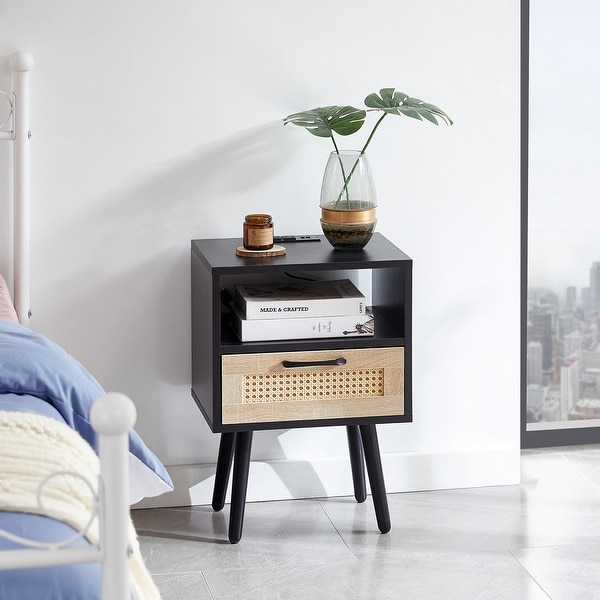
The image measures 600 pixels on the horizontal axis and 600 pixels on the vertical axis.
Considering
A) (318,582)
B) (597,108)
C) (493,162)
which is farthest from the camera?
(597,108)

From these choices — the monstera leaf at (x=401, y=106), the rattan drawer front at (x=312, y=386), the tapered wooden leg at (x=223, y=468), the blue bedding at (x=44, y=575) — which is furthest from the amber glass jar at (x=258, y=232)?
the blue bedding at (x=44, y=575)

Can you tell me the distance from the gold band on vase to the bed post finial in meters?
0.80

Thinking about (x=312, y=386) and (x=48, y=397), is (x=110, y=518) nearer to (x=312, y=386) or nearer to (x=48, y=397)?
(x=48, y=397)

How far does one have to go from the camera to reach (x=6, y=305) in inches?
89.7

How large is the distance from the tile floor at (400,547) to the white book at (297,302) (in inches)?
22.6

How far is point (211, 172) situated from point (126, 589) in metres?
1.69

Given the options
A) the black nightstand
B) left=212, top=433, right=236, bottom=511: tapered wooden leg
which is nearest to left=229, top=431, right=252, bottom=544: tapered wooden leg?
the black nightstand

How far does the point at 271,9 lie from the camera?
258 centimetres

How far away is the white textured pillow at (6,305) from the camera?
2.21 metres

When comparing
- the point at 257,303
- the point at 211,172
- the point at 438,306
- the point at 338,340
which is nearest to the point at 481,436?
the point at 438,306

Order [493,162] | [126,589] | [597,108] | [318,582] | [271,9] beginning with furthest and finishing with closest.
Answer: [597,108], [493,162], [271,9], [318,582], [126,589]

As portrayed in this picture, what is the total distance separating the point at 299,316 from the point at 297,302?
34mm

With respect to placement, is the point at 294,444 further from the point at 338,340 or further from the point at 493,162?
the point at 493,162

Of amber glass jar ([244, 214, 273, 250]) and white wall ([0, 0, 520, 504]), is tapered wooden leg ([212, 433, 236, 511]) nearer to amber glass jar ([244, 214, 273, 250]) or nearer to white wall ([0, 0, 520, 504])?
white wall ([0, 0, 520, 504])
